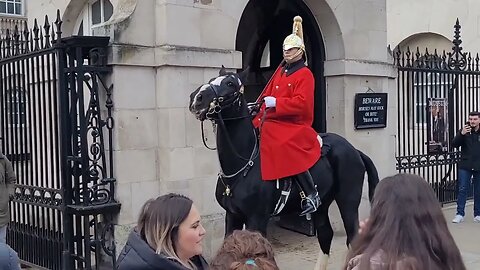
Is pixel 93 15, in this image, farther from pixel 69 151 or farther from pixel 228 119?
pixel 228 119

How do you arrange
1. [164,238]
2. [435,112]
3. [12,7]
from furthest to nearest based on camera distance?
1. [12,7]
2. [435,112]
3. [164,238]

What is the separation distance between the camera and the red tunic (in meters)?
5.97

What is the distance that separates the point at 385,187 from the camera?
8.45 ft

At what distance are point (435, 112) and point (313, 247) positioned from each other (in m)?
4.47

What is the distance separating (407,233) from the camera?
2.48 m

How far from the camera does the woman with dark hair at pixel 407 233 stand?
2.46 metres

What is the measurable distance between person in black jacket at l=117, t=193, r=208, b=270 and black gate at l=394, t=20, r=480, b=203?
28.3ft

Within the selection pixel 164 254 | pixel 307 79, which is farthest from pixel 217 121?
pixel 164 254

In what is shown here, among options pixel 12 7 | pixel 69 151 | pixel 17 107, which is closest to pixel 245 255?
pixel 69 151

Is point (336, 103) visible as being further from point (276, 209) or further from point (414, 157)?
point (276, 209)

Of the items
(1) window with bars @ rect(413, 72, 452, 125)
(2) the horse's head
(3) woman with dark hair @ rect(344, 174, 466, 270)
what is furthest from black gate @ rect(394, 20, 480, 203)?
(3) woman with dark hair @ rect(344, 174, 466, 270)

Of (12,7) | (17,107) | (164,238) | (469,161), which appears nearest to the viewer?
(164,238)

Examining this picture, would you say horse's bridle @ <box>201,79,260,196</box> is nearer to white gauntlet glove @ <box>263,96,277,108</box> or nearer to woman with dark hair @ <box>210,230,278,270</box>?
white gauntlet glove @ <box>263,96,277,108</box>

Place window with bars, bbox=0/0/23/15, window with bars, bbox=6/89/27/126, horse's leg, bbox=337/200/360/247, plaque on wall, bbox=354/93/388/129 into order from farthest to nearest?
1. window with bars, bbox=0/0/23/15
2. plaque on wall, bbox=354/93/388/129
3. window with bars, bbox=6/89/27/126
4. horse's leg, bbox=337/200/360/247
